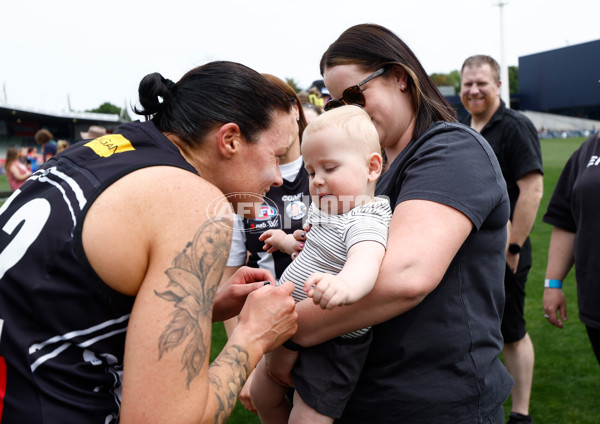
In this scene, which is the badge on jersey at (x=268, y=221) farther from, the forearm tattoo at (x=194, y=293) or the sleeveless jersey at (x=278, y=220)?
the forearm tattoo at (x=194, y=293)

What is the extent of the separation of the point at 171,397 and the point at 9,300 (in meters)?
0.57

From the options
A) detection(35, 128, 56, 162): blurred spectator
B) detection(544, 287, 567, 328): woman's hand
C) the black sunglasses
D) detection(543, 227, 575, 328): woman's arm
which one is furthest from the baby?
detection(35, 128, 56, 162): blurred spectator

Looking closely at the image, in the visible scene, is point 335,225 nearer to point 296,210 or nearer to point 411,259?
point 411,259

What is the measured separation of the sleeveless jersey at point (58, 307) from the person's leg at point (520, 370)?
12.2 feet

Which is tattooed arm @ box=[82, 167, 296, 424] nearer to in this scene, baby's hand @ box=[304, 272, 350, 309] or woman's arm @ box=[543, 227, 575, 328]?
baby's hand @ box=[304, 272, 350, 309]

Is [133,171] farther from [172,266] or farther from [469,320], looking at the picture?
[469,320]

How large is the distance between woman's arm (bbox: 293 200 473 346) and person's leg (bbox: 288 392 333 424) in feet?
1.35

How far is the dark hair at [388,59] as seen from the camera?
2082 mm

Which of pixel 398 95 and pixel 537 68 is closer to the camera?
pixel 398 95

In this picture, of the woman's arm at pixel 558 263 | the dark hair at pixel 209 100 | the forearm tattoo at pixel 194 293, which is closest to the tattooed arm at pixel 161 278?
the forearm tattoo at pixel 194 293

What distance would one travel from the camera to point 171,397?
4.71 feet

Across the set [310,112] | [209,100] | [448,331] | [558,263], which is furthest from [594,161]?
[209,100]

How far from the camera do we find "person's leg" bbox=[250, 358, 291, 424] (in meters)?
2.19

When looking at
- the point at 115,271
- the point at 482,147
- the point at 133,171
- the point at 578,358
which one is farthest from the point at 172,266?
the point at 578,358
